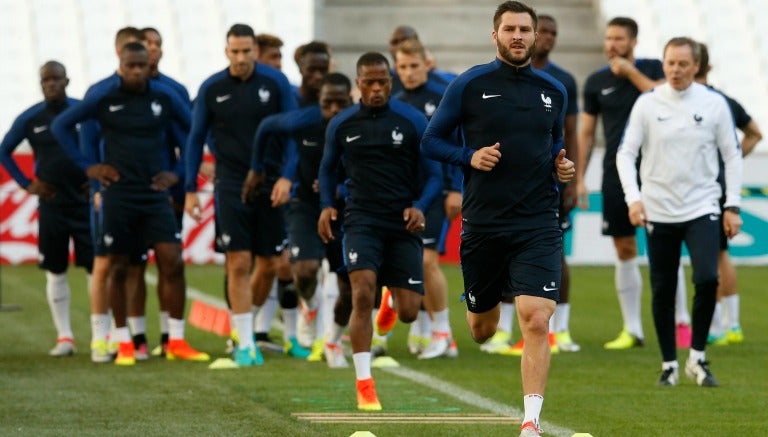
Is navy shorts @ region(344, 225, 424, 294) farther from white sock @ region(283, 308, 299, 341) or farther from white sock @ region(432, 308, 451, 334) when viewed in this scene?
white sock @ region(283, 308, 299, 341)

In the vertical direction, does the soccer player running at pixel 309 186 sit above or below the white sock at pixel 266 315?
above

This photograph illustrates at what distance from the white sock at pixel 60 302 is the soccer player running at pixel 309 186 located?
2.06m

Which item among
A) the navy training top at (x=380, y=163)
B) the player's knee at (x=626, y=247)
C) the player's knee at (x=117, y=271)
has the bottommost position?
the player's knee at (x=626, y=247)

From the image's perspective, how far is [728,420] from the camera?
30.7ft

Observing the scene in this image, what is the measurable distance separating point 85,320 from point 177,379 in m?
4.91

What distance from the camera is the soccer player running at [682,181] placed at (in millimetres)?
10695

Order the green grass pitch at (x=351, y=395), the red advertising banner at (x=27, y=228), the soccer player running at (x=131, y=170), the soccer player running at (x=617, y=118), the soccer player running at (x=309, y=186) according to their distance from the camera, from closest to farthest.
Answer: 1. the green grass pitch at (x=351, y=395)
2. the soccer player running at (x=309, y=186)
3. the soccer player running at (x=131, y=170)
4. the soccer player running at (x=617, y=118)
5. the red advertising banner at (x=27, y=228)

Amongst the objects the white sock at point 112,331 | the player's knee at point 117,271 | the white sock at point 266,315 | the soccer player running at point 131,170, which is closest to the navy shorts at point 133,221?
the soccer player running at point 131,170

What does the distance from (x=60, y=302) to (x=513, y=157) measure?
6276 mm

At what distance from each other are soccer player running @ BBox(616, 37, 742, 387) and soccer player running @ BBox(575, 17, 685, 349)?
2.20 m

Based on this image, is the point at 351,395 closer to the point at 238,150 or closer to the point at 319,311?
the point at 238,150

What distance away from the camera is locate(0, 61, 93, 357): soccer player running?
13.7 metres

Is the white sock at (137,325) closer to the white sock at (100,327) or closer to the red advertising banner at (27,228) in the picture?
the white sock at (100,327)

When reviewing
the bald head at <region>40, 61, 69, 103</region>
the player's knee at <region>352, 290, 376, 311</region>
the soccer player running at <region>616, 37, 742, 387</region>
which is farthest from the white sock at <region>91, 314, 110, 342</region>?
the soccer player running at <region>616, 37, 742, 387</region>
